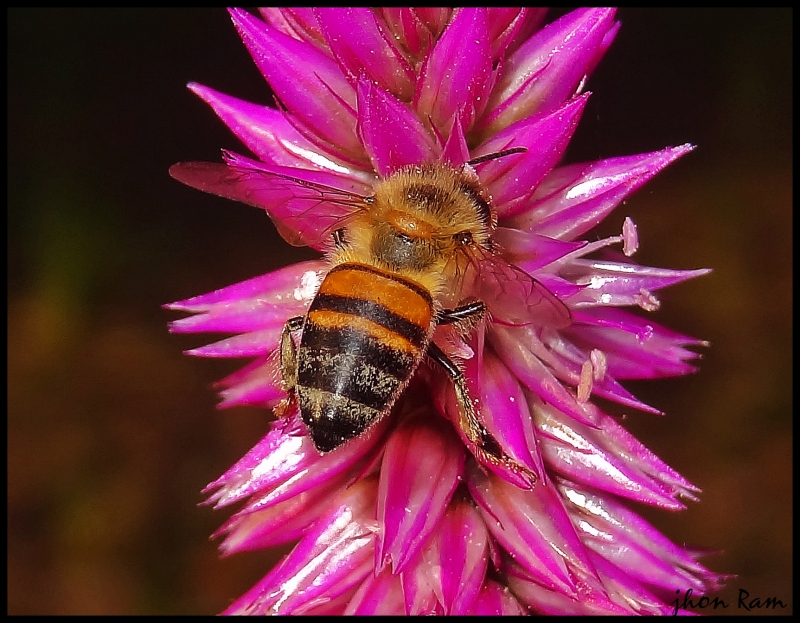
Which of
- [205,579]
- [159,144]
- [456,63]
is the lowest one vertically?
[205,579]

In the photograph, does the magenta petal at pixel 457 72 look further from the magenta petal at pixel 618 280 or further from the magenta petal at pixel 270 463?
the magenta petal at pixel 270 463

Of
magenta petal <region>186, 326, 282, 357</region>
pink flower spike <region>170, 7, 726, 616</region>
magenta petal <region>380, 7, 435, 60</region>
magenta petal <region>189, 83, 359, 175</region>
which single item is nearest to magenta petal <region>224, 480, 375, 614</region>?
pink flower spike <region>170, 7, 726, 616</region>

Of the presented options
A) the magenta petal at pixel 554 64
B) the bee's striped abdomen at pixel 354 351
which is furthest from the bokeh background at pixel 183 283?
the bee's striped abdomen at pixel 354 351

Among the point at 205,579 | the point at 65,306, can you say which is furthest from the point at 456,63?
the point at 65,306

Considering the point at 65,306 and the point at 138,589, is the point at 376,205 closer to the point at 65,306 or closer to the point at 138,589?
the point at 138,589

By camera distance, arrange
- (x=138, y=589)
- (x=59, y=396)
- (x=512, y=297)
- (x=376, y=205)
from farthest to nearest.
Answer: (x=59, y=396), (x=138, y=589), (x=376, y=205), (x=512, y=297)

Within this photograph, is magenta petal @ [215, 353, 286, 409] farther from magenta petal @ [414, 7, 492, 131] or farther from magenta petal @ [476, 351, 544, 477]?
magenta petal @ [414, 7, 492, 131]
